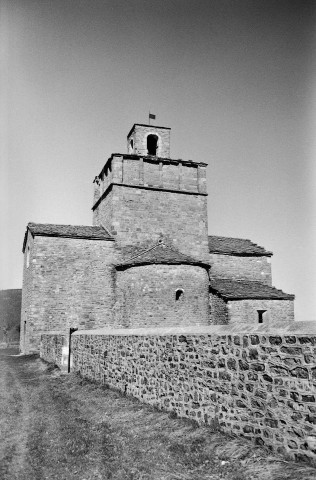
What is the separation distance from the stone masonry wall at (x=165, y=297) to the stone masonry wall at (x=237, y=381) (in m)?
8.59

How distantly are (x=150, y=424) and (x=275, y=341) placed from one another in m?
2.97

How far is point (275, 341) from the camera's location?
4.84 metres

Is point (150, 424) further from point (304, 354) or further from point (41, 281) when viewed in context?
point (41, 281)

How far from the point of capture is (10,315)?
51.5m

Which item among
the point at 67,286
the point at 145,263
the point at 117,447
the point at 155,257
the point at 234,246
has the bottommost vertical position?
the point at 117,447

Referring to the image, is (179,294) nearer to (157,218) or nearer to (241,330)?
(157,218)

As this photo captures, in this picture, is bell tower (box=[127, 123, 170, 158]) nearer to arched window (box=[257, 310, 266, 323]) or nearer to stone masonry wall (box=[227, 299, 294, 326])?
stone masonry wall (box=[227, 299, 294, 326])

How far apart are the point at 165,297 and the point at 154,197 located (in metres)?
6.82

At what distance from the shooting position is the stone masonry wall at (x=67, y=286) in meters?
19.3

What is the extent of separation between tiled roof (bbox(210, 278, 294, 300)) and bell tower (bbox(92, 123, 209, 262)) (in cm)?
192

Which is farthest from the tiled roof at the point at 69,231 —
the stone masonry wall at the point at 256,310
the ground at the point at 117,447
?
the ground at the point at 117,447

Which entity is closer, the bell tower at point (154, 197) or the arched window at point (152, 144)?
the bell tower at point (154, 197)

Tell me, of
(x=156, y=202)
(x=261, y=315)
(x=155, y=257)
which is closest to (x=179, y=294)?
(x=155, y=257)

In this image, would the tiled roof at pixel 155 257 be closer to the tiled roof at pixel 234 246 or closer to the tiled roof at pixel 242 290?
the tiled roof at pixel 242 290
